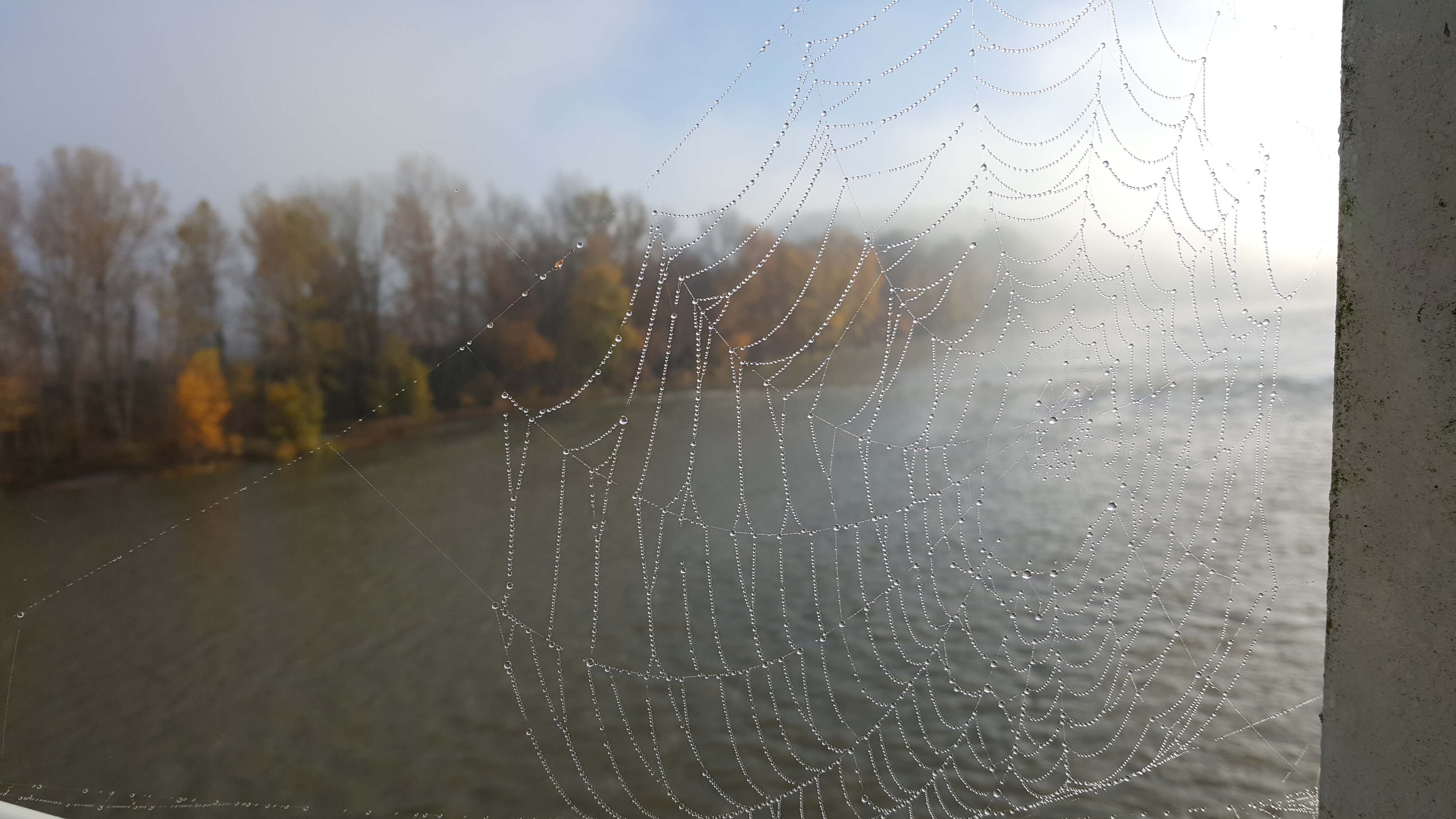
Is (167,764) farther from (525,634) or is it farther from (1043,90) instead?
(1043,90)

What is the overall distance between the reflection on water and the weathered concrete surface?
168cm

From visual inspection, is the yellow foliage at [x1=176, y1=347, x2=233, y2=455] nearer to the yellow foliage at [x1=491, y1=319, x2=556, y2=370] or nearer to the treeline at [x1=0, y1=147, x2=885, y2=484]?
the treeline at [x1=0, y1=147, x2=885, y2=484]

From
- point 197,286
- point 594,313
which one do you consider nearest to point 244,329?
point 197,286

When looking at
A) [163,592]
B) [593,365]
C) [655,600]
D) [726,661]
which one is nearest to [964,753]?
[726,661]

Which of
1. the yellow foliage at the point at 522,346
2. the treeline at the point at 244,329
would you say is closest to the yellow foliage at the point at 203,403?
the treeline at the point at 244,329

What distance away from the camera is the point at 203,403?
4.22 meters

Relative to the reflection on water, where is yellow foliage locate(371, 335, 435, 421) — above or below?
above

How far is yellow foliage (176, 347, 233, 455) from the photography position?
13.8 ft

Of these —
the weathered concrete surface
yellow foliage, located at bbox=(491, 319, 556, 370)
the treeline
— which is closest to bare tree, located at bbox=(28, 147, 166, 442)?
the treeline

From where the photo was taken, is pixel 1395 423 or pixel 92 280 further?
pixel 92 280

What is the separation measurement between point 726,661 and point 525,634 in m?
1.54

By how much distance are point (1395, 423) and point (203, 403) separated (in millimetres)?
4865

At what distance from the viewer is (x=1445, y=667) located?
1086mm

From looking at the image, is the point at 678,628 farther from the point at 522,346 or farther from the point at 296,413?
the point at 296,413
